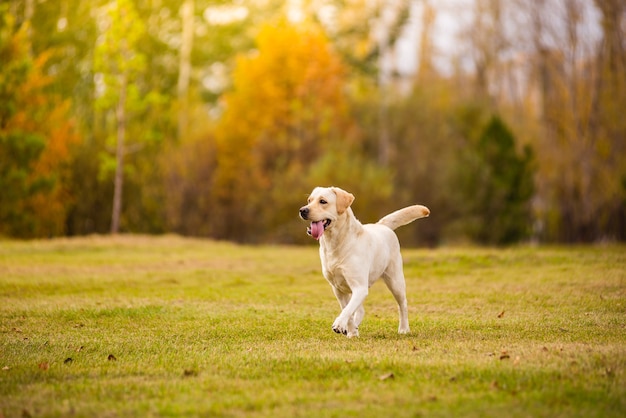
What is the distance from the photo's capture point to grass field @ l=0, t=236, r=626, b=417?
563 centimetres

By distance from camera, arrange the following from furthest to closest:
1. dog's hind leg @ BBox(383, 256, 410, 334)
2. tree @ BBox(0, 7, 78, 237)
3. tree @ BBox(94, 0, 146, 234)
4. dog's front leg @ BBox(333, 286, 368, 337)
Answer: tree @ BBox(0, 7, 78, 237) < tree @ BBox(94, 0, 146, 234) < dog's hind leg @ BBox(383, 256, 410, 334) < dog's front leg @ BBox(333, 286, 368, 337)

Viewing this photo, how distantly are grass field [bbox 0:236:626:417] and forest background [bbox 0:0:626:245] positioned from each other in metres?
11.4

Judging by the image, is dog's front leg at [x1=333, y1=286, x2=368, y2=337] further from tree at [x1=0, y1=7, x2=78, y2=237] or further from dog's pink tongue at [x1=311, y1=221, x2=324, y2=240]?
tree at [x1=0, y1=7, x2=78, y2=237]

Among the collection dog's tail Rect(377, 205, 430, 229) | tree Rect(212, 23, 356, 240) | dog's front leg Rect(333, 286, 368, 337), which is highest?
tree Rect(212, 23, 356, 240)

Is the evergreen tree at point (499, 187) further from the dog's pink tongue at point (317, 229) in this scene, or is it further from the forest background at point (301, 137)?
the dog's pink tongue at point (317, 229)

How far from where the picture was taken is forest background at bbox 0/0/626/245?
2733 centimetres

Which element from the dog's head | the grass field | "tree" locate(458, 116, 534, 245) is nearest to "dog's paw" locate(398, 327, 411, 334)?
the grass field

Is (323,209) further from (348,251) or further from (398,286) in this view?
(398,286)

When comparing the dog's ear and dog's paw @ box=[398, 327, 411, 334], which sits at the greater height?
the dog's ear

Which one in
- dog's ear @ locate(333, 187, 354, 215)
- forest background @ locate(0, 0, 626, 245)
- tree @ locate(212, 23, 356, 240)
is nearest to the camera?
dog's ear @ locate(333, 187, 354, 215)

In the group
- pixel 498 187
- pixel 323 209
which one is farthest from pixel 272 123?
pixel 323 209

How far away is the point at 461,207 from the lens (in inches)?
1224

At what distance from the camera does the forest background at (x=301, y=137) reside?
89.7 feet

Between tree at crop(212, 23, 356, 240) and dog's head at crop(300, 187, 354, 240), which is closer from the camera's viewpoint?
dog's head at crop(300, 187, 354, 240)
